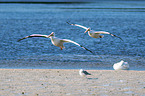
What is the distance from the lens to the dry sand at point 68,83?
13242 millimetres

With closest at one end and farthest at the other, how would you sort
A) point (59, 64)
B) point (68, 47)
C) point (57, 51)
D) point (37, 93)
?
point (37, 93) → point (59, 64) → point (57, 51) → point (68, 47)

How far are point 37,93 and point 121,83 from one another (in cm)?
382

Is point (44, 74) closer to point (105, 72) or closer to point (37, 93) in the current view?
point (105, 72)

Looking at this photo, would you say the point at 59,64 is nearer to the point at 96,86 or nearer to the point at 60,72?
the point at 60,72

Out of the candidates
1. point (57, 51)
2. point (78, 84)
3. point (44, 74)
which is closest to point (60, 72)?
point (44, 74)

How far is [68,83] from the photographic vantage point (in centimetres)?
1493

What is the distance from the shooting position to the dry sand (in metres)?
13.2

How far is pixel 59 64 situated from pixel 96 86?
7.84m

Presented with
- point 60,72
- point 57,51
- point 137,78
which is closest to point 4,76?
point 60,72

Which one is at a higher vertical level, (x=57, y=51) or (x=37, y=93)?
(x=37, y=93)

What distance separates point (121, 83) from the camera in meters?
15.1

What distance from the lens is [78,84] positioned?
48.2 feet

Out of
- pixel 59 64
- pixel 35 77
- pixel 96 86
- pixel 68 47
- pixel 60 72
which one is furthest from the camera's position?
pixel 68 47

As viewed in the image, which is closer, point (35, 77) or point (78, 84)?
point (78, 84)
